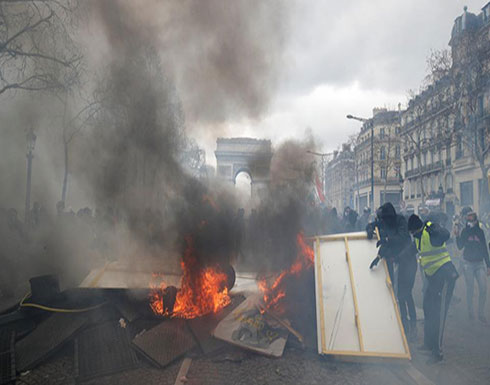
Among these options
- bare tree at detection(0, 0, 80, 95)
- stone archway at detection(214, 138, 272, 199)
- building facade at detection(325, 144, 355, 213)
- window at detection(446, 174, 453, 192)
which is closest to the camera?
bare tree at detection(0, 0, 80, 95)

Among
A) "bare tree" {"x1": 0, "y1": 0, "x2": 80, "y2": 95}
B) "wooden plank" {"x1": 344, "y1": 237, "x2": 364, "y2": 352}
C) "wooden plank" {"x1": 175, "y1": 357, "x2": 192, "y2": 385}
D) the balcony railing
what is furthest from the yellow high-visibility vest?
the balcony railing

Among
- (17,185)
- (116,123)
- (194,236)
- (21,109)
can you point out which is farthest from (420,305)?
→ (17,185)

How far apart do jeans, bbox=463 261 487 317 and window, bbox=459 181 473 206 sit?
27.9 metres

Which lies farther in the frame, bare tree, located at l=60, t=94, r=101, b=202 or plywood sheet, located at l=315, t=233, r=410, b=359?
bare tree, located at l=60, t=94, r=101, b=202

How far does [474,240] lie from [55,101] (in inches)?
685

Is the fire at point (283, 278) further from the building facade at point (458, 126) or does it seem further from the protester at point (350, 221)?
the building facade at point (458, 126)

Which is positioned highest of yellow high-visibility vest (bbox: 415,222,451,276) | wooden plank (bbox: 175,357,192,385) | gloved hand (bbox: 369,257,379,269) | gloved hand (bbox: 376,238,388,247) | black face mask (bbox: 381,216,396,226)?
black face mask (bbox: 381,216,396,226)

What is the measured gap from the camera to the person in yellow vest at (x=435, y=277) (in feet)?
14.0

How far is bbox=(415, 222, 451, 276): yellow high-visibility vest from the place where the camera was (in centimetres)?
443

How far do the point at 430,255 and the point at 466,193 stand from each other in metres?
30.7

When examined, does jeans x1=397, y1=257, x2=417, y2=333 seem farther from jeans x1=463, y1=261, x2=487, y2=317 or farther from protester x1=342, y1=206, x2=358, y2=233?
protester x1=342, y1=206, x2=358, y2=233

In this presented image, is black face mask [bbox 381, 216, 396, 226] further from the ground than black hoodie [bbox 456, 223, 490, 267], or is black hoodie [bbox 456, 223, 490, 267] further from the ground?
black face mask [bbox 381, 216, 396, 226]

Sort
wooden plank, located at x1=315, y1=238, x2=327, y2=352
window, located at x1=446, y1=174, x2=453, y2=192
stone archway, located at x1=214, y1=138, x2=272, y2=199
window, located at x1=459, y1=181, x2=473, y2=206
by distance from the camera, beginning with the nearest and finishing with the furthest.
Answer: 1. wooden plank, located at x1=315, y1=238, x2=327, y2=352
2. stone archway, located at x1=214, y1=138, x2=272, y2=199
3. window, located at x1=459, y1=181, x2=473, y2=206
4. window, located at x1=446, y1=174, x2=453, y2=192

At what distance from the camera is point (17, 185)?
18.1 metres
